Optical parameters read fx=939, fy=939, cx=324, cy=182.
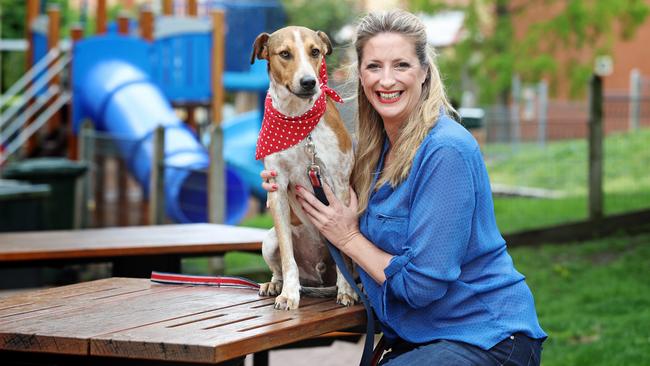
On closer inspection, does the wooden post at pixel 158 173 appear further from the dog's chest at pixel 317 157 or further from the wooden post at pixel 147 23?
the wooden post at pixel 147 23

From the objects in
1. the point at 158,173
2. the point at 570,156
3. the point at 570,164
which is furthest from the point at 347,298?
the point at 570,156

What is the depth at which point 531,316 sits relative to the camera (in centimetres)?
320

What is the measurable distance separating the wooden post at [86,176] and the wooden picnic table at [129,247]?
440 cm

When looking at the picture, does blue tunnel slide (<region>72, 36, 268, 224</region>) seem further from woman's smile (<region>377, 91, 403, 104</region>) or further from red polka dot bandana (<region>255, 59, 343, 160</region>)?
woman's smile (<region>377, 91, 403, 104</region>)

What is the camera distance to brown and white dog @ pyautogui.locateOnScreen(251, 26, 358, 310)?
11.3 ft

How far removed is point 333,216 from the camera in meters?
3.42

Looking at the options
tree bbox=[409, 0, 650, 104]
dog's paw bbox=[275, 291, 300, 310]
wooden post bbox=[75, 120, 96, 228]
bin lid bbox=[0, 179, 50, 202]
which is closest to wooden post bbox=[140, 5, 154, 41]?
wooden post bbox=[75, 120, 96, 228]

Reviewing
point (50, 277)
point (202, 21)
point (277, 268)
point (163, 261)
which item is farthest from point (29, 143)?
point (277, 268)

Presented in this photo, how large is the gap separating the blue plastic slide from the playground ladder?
594 mm

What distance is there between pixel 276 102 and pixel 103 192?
341 inches

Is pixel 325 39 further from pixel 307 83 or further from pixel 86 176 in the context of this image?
pixel 86 176

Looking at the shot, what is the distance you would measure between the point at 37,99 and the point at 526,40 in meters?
12.7

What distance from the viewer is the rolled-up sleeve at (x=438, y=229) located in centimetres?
305

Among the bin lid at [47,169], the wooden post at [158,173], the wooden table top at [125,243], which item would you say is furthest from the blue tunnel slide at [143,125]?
the wooden table top at [125,243]
